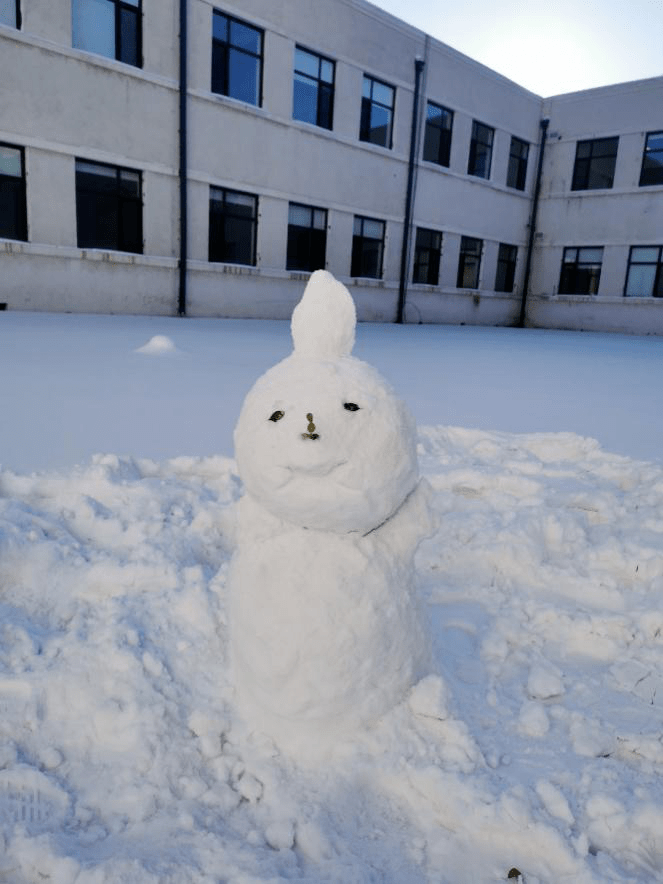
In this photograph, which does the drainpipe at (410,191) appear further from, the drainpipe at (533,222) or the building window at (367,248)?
the drainpipe at (533,222)

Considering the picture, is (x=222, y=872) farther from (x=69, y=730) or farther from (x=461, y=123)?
(x=461, y=123)

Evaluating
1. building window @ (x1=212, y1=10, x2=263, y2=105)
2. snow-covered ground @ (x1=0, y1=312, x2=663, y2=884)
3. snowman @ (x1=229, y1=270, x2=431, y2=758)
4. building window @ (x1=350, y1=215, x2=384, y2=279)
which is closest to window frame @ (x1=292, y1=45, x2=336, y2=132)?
building window @ (x1=212, y1=10, x2=263, y2=105)

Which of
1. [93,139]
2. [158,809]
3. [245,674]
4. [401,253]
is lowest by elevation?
[158,809]

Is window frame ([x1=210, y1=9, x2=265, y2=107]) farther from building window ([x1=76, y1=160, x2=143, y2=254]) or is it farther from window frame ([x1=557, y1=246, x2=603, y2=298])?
window frame ([x1=557, y1=246, x2=603, y2=298])

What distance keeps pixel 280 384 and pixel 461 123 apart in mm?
18213

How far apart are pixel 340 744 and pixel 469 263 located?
18.8 meters

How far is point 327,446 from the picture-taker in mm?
1482

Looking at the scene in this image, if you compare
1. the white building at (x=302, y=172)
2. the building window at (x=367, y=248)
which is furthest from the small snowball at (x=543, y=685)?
the building window at (x=367, y=248)

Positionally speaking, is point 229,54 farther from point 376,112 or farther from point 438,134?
point 438,134

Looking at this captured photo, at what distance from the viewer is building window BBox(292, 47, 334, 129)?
545 inches

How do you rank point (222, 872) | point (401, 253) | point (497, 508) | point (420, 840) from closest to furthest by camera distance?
point (222, 872) → point (420, 840) → point (497, 508) → point (401, 253)

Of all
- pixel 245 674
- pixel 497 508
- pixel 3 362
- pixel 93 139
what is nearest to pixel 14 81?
pixel 93 139

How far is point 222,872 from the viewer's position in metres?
1.28

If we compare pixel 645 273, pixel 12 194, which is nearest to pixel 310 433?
pixel 12 194
